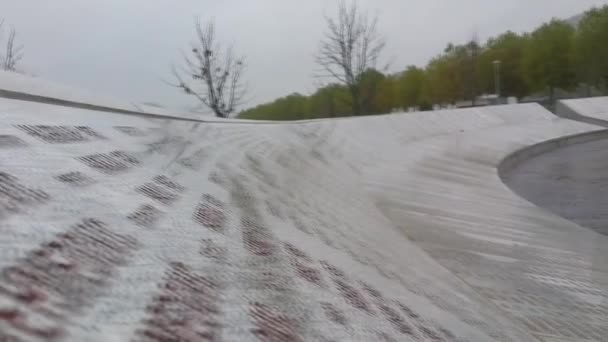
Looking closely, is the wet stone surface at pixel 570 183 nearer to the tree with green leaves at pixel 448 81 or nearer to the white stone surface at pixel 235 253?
the white stone surface at pixel 235 253

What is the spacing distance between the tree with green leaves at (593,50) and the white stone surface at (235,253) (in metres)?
35.1

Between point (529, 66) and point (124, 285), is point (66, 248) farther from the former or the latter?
point (529, 66)

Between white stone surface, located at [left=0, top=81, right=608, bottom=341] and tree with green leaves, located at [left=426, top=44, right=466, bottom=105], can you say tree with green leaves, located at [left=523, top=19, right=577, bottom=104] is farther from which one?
white stone surface, located at [left=0, top=81, right=608, bottom=341]

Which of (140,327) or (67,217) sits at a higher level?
(67,217)

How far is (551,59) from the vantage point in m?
39.7

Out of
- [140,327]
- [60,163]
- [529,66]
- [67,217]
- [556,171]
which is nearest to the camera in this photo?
[140,327]

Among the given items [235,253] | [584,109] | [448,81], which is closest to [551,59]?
[448,81]

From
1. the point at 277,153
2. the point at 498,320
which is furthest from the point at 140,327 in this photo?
the point at 277,153

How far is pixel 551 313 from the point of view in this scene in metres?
2.99

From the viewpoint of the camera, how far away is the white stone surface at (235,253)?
1038 mm

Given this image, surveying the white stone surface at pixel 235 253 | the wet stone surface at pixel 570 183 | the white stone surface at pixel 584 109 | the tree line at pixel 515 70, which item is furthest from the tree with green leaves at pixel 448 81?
the white stone surface at pixel 235 253

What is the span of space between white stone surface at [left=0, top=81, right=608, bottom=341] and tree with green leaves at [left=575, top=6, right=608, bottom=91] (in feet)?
115

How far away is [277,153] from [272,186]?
5.44 ft

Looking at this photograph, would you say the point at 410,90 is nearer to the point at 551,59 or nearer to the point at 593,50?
the point at 551,59
